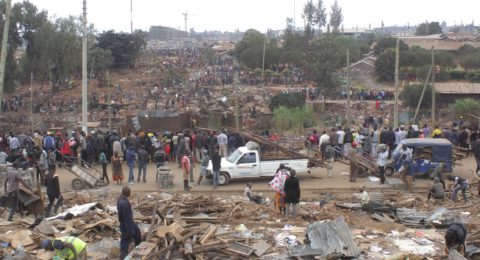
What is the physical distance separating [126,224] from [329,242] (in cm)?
394

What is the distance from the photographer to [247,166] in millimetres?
20812

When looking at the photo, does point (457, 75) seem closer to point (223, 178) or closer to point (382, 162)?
point (382, 162)

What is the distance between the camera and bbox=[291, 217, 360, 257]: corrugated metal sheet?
11648mm

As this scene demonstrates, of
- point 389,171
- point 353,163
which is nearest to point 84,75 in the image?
point 353,163

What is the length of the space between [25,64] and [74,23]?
6.07m

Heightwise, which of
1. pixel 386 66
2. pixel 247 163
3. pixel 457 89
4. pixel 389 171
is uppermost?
pixel 386 66

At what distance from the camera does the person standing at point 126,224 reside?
444 inches

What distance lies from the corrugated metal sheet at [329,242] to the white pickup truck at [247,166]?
319 inches

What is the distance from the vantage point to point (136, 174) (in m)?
22.4

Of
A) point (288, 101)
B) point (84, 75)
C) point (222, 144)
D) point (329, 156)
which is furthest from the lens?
point (288, 101)

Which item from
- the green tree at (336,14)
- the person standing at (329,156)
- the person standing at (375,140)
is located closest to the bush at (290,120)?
the person standing at (375,140)

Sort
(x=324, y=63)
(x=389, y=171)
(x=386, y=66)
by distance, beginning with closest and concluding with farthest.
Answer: (x=389, y=171) < (x=324, y=63) < (x=386, y=66)

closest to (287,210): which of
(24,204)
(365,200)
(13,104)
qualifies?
(365,200)

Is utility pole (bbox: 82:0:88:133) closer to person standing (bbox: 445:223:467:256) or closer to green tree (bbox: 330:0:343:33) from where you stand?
person standing (bbox: 445:223:467:256)
